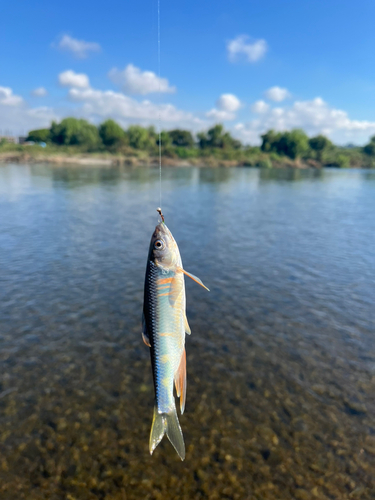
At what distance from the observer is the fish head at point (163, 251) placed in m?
4.48

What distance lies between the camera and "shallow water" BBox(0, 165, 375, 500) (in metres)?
6.54

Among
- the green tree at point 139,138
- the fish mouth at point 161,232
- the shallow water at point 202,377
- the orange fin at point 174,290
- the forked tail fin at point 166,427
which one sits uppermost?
the green tree at point 139,138

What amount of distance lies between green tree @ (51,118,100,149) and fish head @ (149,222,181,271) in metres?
145

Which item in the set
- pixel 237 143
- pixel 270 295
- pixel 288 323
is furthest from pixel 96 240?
pixel 237 143

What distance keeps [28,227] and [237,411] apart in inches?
837

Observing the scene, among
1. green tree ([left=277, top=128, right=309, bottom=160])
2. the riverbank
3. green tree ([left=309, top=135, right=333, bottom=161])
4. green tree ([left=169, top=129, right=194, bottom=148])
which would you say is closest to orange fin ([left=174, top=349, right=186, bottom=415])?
the riverbank

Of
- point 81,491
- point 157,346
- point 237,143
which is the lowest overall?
point 81,491

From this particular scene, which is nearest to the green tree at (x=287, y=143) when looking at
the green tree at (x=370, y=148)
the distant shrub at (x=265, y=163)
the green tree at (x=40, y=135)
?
the distant shrub at (x=265, y=163)

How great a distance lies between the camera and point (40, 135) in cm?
16588

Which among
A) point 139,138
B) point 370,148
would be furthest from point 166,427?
point 370,148

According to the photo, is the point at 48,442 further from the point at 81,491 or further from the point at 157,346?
the point at 157,346

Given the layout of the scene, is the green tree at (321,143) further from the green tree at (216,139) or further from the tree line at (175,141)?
the green tree at (216,139)

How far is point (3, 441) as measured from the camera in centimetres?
708

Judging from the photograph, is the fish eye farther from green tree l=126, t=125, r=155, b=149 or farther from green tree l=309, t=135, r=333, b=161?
green tree l=309, t=135, r=333, b=161
